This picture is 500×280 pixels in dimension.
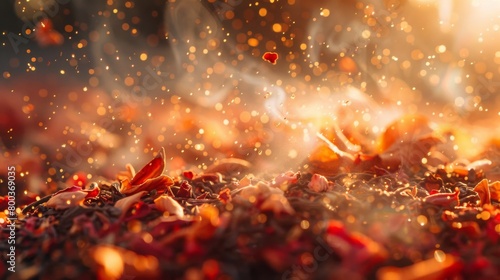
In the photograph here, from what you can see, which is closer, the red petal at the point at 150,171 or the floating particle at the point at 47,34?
the red petal at the point at 150,171

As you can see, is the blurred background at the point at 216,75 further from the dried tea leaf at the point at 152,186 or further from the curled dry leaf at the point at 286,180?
the dried tea leaf at the point at 152,186

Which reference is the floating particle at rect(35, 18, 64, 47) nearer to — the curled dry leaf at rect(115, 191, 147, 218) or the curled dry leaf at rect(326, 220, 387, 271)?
the curled dry leaf at rect(115, 191, 147, 218)

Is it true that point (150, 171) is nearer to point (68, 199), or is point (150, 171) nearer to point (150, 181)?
point (150, 181)

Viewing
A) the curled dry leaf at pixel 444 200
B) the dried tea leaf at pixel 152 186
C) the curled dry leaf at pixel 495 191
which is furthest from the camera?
the curled dry leaf at pixel 495 191

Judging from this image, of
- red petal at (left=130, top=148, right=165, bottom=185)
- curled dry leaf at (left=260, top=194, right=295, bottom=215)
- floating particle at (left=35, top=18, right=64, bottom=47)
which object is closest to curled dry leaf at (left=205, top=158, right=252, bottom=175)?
red petal at (left=130, top=148, right=165, bottom=185)

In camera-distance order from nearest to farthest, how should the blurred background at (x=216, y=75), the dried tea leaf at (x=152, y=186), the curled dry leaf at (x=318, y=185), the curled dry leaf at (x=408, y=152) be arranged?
the curled dry leaf at (x=318, y=185) → the dried tea leaf at (x=152, y=186) → the curled dry leaf at (x=408, y=152) → the blurred background at (x=216, y=75)

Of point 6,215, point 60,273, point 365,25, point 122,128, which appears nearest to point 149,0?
point 122,128

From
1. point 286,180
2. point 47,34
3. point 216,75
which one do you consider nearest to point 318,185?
point 286,180

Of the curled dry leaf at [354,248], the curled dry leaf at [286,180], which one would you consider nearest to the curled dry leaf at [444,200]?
the curled dry leaf at [354,248]

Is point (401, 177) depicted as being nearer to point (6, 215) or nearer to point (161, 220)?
point (161, 220)
